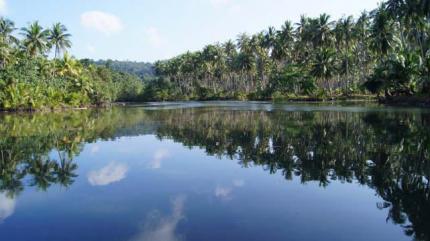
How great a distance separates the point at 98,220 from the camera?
29.4ft

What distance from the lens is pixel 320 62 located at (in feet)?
265

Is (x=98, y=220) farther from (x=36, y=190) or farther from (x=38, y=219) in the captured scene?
(x=36, y=190)

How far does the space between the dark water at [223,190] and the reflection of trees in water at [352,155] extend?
0.16 ft

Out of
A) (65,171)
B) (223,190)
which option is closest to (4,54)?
(65,171)

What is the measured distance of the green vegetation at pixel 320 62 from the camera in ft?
174

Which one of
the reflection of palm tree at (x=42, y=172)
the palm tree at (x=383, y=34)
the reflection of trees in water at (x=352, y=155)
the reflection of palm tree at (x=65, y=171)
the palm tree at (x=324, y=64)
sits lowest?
the reflection of palm tree at (x=65, y=171)

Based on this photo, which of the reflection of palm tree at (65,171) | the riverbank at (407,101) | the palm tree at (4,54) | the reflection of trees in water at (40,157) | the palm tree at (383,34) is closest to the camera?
the reflection of trees in water at (40,157)

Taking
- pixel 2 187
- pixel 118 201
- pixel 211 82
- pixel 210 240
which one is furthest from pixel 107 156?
pixel 211 82

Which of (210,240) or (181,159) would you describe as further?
(181,159)

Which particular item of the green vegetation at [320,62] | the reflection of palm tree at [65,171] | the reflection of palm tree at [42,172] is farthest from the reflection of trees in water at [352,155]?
the green vegetation at [320,62]

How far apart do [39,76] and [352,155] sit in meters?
63.9

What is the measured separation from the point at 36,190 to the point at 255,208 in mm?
6673

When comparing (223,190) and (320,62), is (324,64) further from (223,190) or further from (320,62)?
(223,190)

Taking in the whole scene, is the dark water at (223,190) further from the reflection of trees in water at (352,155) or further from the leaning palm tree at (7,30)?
the leaning palm tree at (7,30)
